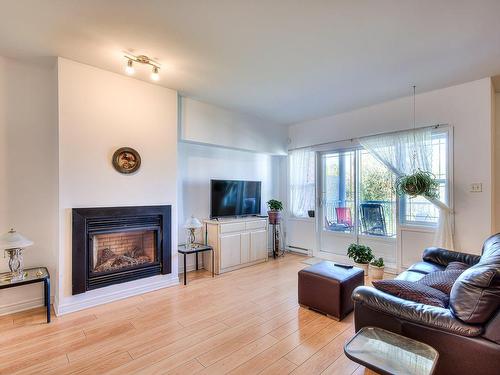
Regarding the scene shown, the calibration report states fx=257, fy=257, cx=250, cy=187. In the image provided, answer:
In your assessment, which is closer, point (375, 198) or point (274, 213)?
point (375, 198)

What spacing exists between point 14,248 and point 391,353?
3.31m

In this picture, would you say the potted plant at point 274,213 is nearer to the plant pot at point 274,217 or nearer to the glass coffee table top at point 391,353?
the plant pot at point 274,217

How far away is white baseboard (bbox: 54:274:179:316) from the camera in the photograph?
2771 millimetres

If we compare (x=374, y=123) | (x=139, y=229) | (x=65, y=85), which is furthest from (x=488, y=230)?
(x=65, y=85)

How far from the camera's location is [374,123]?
167 inches

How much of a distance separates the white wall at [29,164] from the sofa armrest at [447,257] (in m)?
4.39

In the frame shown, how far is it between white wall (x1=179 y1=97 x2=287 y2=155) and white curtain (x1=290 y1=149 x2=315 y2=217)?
36 cm

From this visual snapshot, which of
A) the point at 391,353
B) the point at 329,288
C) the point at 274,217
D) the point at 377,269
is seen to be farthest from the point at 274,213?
the point at 391,353

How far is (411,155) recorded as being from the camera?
12.5 ft

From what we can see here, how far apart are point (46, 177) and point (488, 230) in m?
5.37

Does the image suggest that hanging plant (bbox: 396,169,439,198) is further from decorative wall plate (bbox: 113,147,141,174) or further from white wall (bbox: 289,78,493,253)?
decorative wall plate (bbox: 113,147,141,174)

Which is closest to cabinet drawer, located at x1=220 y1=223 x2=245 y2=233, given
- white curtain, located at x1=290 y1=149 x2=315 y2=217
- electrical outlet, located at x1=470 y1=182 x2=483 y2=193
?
white curtain, located at x1=290 y1=149 x2=315 y2=217

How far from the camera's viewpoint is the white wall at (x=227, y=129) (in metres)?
3.94

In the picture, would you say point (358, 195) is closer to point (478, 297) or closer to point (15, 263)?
point (478, 297)
